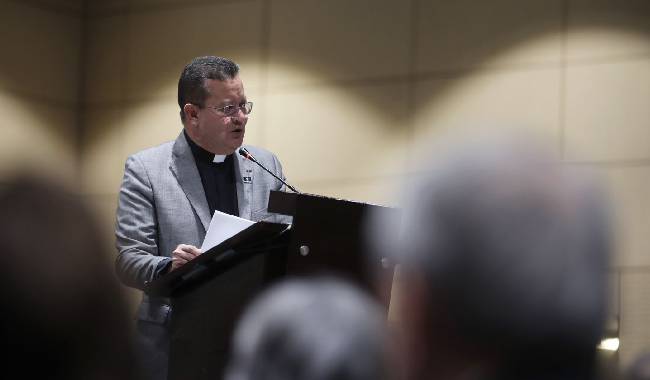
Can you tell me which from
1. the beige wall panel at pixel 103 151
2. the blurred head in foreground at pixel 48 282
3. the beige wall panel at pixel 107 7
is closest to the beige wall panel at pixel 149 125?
the beige wall panel at pixel 103 151

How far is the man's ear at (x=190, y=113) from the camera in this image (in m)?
4.18

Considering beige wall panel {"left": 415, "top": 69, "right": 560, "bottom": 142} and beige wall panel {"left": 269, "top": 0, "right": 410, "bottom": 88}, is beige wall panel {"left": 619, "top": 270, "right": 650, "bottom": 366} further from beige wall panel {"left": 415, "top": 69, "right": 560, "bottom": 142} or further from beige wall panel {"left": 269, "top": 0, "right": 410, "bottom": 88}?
beige wall panel {"left": 269, "top": 0, "right": 410, "bottom": 88}

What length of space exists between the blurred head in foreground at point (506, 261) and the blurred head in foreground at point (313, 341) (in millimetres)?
50

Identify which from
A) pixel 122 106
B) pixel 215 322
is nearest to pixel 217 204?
pixel 215 322

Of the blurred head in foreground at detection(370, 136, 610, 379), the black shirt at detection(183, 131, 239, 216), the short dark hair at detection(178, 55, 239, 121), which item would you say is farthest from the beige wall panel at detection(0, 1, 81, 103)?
the blurred head in foreground at detection(370, 136, 610, 379)

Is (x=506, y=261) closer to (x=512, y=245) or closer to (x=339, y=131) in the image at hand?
(x=512, y=245)

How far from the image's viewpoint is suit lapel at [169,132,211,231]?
12.8ft

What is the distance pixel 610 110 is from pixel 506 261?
5.60 meters

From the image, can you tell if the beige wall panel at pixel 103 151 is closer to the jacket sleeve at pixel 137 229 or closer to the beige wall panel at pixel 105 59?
the beige wall panel at pixel 105 59

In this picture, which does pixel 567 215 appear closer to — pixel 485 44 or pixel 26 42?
pixel 485 44

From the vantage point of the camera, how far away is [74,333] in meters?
0.92

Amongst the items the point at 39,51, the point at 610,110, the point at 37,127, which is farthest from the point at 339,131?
the point at 39,51

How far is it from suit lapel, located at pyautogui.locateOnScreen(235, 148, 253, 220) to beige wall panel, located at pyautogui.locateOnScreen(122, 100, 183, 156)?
3603 mm

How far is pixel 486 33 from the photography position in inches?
264
